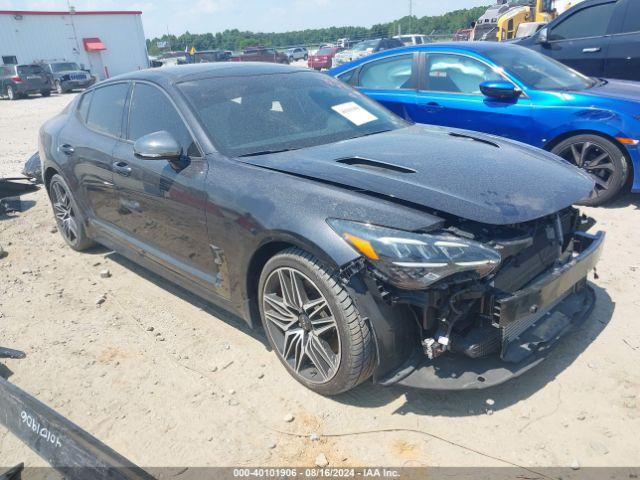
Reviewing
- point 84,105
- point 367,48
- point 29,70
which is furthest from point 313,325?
point 29,70

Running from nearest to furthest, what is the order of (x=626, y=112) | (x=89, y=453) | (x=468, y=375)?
(x=89, y=453) → (x=468, y=375) → (x=626, y=112)

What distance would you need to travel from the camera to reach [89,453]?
6.19ft

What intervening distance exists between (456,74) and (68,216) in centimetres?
416

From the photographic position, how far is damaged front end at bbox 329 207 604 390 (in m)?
2.23

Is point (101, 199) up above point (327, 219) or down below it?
below

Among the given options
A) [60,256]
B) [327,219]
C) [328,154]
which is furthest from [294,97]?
[60,256]

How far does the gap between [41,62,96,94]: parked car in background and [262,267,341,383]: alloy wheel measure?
27250mm

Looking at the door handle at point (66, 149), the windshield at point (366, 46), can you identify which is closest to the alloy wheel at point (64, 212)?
the door handle at point (66, 149)

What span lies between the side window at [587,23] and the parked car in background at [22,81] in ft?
78.4

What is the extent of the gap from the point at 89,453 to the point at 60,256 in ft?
11.6

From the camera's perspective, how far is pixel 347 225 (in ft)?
7.77

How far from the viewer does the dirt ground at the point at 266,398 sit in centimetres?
239

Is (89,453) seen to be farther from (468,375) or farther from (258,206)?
(468,375)

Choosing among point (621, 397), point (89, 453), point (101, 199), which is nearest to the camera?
point (89, 453)
